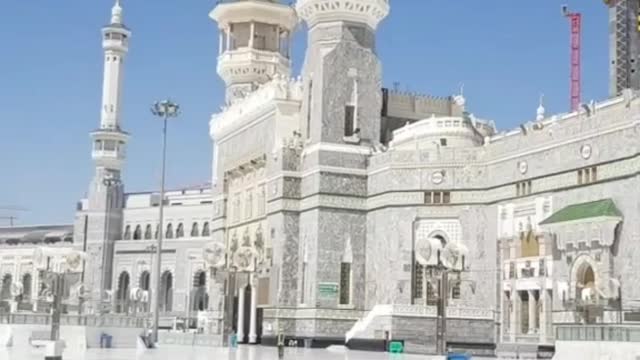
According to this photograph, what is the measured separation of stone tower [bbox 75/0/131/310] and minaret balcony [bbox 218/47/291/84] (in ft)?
Answer: 46.9

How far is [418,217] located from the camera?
33.2 metres

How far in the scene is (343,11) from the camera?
35.7m

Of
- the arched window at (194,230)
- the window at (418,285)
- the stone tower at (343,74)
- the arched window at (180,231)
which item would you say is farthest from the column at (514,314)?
the arched window at (180,231)

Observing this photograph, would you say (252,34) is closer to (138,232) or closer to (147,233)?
(147,233)

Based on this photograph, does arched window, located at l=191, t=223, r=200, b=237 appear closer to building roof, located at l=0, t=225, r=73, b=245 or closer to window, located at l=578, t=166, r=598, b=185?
building roof, located at l=0, t=225, r=73, b=245

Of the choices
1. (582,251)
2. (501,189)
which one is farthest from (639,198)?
(501,189)

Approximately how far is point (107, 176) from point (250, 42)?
17.6 meters

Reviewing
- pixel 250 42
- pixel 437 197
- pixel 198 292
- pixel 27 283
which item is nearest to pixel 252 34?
pixel 250 42

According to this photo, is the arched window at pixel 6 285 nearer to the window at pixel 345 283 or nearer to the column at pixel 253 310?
the column at pixel 253 310

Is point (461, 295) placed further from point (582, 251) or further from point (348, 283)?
point (582, 251)

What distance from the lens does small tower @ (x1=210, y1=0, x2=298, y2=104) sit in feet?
164

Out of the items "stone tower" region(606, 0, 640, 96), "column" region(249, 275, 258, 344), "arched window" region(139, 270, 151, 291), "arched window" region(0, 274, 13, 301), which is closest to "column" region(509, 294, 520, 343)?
"column" region(249, 275, 258, 344)

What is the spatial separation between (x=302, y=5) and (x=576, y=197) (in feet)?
45.6

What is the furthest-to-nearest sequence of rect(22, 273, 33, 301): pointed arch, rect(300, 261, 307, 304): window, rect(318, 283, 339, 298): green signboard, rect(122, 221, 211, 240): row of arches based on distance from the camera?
rect(22, 273, 33, 301): pointed arch < rect(122, 221, 211, 240): row of arches < rect(300, 261, 307, 304): window < rect(318, 283, 339, 298): green signboard
